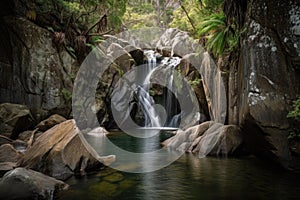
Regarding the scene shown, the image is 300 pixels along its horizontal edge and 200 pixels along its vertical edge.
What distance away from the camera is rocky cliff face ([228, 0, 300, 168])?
6.19 m

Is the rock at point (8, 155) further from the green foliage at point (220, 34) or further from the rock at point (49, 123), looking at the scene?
the green foliage at point (220, 34)

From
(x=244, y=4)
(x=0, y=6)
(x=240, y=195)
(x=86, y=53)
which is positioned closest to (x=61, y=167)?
(x=240, y=195)

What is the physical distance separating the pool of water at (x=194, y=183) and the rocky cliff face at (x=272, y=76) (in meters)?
0.78

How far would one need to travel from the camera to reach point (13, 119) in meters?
10.0

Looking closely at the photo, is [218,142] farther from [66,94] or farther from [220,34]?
[66,94]

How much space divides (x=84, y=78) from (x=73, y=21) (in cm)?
300

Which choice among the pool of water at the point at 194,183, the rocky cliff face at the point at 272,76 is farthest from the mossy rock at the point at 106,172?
the rocky cliff face at the point at 272,76

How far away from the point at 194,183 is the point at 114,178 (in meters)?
1.64

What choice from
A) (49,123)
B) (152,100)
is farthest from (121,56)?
(49,123)

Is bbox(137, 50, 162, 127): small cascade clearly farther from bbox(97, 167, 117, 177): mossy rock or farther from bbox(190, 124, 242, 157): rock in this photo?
bbox(97, 167, 117, 177): mossy rock

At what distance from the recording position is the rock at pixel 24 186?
4.36 metres

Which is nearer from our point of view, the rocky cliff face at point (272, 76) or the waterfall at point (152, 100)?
the rocky cliff face at point (272, 76)

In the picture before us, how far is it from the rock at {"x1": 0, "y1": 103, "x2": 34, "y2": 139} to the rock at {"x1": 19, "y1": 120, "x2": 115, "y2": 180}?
4.12 metres

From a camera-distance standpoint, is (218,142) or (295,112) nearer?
(295,112)
